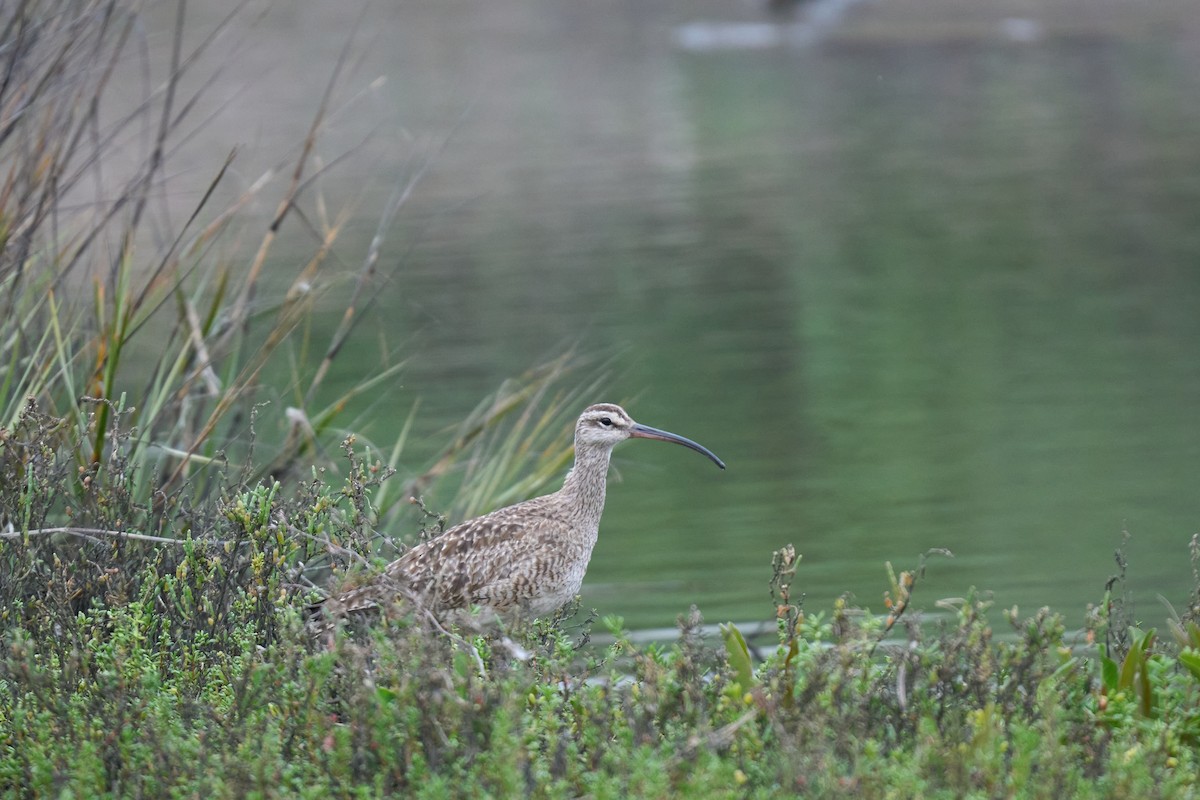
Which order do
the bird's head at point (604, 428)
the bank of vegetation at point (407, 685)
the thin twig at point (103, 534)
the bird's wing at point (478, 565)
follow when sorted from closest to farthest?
the bank of vegetation at point (407, 685) < the thin twig at point (103, 534) < the bird's wing at point (478, 565) < the bird's head at point (604, 428)

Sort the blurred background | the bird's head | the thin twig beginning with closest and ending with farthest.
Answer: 1. the thin twig
2. the bird's head
3. the blurred background

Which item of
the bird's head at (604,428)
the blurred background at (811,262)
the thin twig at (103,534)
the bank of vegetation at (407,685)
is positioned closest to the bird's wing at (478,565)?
the bank of vegetation at (407,685)

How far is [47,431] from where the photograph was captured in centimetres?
548

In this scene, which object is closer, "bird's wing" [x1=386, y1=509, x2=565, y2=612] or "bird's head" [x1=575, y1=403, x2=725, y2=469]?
"bird's wing" [x1=386, y1=509, x2=565, y2=612]

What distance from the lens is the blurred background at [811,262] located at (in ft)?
34.1

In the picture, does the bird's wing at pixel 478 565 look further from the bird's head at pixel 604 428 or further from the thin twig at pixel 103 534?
the thin twig at pixel 103 534

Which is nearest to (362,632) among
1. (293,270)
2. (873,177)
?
(293,270)

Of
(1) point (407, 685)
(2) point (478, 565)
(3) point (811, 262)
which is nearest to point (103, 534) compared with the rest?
(2) point (478, 565)

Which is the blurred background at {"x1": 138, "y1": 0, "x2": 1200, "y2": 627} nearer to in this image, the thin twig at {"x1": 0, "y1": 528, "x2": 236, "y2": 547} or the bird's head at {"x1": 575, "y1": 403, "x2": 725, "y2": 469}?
the bird's head at {"x1": 575, "y1": 403, "x2": 725, "y2": 469}

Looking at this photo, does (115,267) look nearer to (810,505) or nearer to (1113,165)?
(810,505)

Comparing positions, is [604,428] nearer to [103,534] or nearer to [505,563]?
[505,563]

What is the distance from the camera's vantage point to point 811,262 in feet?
63.2

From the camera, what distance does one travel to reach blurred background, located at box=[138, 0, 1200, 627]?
34.1 feet

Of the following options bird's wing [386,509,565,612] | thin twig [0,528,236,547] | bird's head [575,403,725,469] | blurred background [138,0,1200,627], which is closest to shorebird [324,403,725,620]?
bird's wing [386,509,565,612]
